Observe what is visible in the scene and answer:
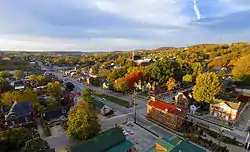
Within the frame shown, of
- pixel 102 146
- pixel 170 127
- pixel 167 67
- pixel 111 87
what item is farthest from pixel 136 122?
pixel 167 67

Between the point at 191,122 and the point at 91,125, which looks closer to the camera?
the point at 91,125

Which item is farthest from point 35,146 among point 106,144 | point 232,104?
point 232,104

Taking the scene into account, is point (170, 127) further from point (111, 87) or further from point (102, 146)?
point (111, 87)

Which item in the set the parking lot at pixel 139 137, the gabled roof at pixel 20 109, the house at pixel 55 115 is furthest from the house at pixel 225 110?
the gabled roof at pixel 20 109

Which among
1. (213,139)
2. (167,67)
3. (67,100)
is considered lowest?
(213,139)

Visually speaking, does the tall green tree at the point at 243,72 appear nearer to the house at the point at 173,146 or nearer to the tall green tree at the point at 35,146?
A: the house at the point at 173,146

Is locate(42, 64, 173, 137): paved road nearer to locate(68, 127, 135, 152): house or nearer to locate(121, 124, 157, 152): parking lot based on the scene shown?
locate(121, 124, 157, 152): parking lot
